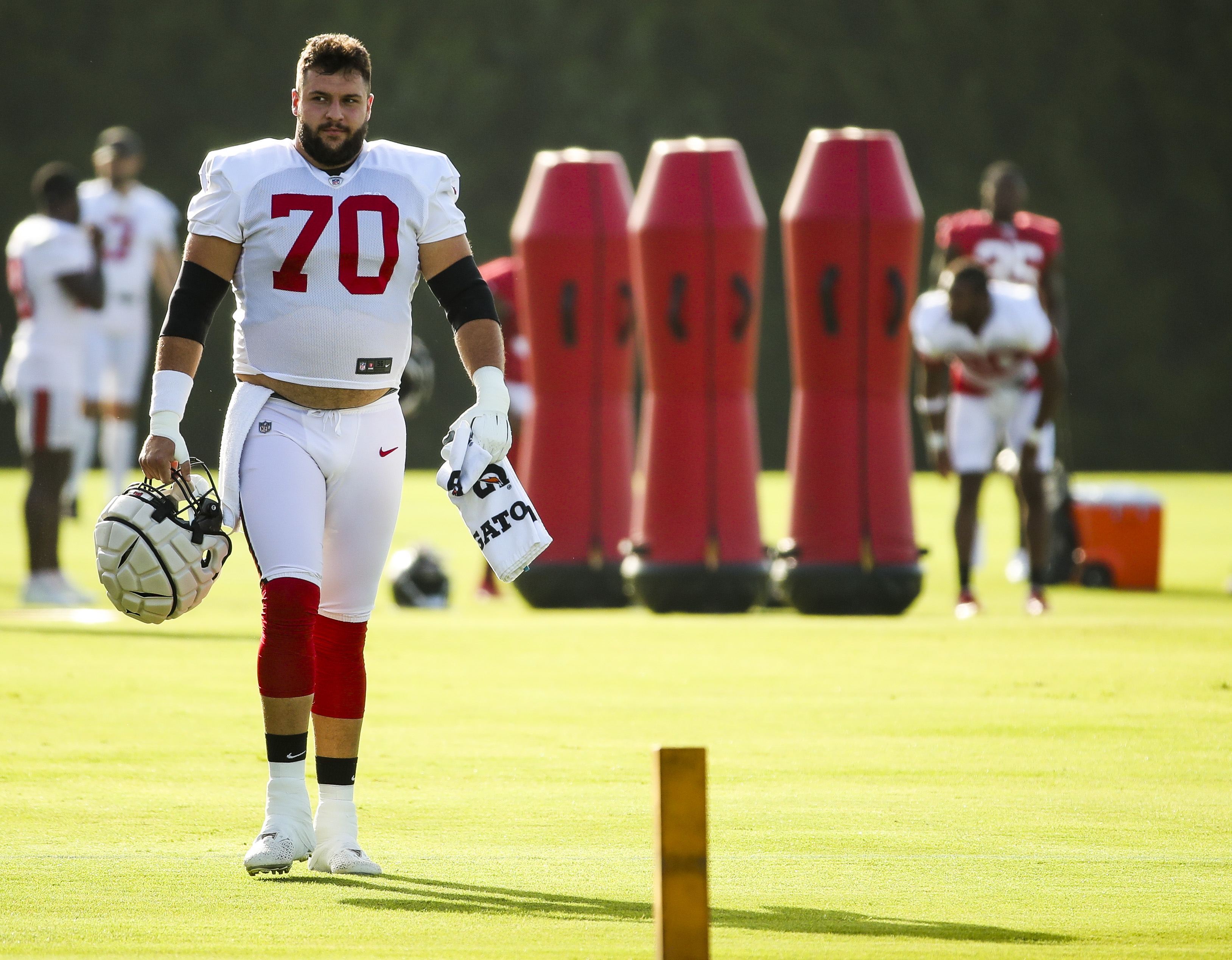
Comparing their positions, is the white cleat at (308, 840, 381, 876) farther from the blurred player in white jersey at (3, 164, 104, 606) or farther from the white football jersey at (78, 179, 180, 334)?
the white football jersey at (78, 179, 180, 334)

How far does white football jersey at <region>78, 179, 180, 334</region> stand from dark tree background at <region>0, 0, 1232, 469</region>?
1067 cm

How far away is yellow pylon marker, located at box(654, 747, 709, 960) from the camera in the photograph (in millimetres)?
3547

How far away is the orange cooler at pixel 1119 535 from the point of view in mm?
13719

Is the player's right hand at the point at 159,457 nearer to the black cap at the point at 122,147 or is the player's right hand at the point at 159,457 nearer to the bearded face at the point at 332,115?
the bearded face at the point at 332,115

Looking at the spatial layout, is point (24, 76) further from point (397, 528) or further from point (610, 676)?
point (610, 676)

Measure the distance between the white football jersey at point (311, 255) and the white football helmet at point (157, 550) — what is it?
1.25ft

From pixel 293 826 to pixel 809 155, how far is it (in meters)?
7.72

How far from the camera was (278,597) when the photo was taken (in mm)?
4992

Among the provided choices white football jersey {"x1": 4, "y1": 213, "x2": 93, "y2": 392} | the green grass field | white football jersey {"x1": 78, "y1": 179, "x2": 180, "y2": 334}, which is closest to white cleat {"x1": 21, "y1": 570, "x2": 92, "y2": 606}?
the green grass field

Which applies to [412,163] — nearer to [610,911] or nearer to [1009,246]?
[610,911]

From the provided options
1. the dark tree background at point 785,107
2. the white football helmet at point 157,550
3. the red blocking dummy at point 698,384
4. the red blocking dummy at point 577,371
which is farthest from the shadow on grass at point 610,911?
the dark tree background at point 785,107

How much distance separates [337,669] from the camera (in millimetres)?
5297

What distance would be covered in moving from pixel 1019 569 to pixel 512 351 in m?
3.85

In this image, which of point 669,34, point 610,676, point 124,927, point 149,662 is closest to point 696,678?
point 610,676
